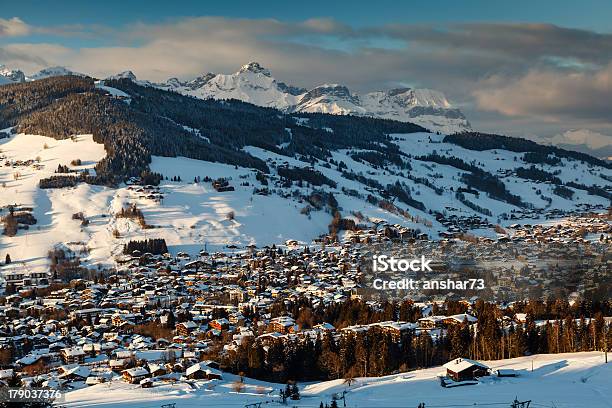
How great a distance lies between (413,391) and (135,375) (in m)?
22.6

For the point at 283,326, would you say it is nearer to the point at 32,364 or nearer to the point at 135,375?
the point at 135,375

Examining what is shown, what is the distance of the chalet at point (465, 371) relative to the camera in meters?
45.0

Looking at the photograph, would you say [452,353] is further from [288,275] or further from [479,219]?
[479,219]

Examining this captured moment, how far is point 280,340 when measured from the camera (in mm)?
58531

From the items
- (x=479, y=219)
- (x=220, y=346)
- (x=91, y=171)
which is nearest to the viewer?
(x=220, y=346)

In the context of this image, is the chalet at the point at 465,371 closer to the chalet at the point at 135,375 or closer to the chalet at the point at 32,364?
the chalet at the point at 135,375

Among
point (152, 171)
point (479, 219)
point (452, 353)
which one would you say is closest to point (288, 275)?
point (452, 353)

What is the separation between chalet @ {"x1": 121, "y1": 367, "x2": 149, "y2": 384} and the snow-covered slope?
861mm

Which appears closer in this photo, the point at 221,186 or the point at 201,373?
the point at 201,373

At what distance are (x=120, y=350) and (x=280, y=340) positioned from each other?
17.6m

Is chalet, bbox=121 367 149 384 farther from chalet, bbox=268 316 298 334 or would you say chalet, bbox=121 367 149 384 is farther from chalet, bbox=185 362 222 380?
chalet, bbox=268 316 298 334

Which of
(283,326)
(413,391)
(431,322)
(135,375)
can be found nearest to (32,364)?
(135,375)

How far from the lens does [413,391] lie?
4266 centimetres

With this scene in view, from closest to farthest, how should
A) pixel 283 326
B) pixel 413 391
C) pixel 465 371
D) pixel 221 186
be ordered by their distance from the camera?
pixel 413 391 → pixel 465 371 → pixel 283 326 → pixel 221 186
